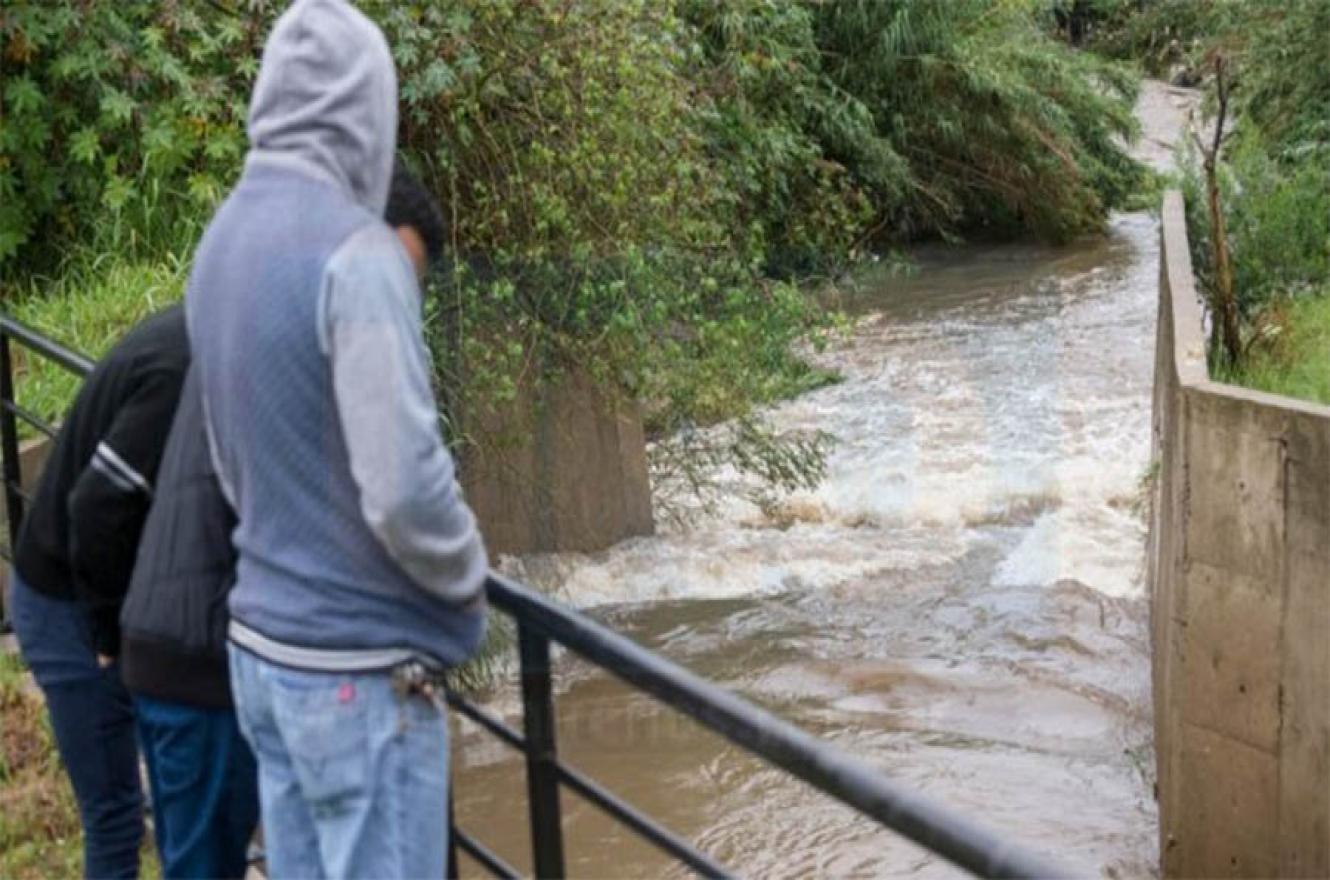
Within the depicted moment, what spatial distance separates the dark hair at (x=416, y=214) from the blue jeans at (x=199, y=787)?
81cm

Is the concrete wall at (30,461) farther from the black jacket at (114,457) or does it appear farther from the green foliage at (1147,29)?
the green foliage at (1147,29)

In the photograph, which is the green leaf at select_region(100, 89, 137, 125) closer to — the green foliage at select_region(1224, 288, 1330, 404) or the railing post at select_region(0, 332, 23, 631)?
the railing post at select_region(0, 332, 23, 631)

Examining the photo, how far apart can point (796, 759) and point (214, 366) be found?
101 centimetres

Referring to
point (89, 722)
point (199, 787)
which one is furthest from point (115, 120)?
point (199, 787)

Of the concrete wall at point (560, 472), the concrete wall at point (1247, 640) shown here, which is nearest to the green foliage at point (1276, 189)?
the concrete wall at point (1247, 640)

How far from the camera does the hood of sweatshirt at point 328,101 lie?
2.74 m

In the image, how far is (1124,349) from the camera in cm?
2034

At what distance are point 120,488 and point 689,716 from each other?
121cm

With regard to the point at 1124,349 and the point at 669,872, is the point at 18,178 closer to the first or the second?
the point at 669,872

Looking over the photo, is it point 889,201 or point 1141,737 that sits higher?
point 889,201

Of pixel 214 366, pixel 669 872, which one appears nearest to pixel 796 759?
pixel 214 366

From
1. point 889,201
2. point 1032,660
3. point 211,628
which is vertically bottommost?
point 1032,660

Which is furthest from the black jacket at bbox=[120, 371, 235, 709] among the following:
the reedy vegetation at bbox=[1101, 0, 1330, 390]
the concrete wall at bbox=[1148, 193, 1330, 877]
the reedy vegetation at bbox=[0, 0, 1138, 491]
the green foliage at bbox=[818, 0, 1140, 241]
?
the green foliage at bbox=[818, 0, 1140, 241]

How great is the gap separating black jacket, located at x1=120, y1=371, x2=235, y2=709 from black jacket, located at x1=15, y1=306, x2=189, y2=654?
24cm
